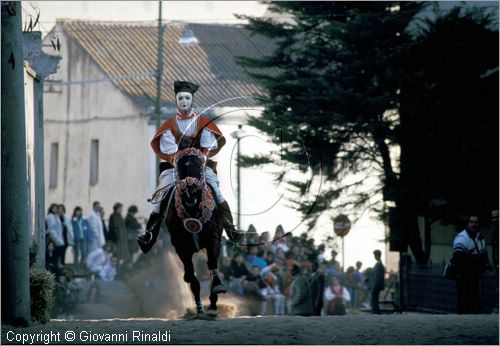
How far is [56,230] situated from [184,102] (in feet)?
41.2

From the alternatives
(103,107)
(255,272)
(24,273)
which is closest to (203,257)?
(255,272)

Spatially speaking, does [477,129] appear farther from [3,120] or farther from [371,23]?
[3,120]

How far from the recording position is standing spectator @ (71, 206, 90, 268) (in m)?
32.8

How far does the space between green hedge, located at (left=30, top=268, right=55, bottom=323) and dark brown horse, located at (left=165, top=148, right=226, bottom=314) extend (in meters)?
1.76

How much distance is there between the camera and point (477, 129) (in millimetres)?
36719

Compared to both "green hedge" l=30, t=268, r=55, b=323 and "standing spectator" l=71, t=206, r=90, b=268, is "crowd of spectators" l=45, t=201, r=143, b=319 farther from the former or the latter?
"green hedge" l=30, t=268, r=55, b=323

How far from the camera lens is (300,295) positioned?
2858 centimetres

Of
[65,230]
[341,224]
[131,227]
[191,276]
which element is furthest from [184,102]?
[341,224]

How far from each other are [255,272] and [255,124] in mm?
5875

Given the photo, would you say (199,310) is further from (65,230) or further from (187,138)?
(65,230)

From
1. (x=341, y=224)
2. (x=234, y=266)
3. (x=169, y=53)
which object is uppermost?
(x=169, y=53)

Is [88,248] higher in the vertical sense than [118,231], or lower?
lower

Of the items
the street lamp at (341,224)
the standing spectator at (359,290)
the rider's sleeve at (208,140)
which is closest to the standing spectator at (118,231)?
the street lamp at (341,224)

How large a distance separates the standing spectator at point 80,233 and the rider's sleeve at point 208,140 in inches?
539
